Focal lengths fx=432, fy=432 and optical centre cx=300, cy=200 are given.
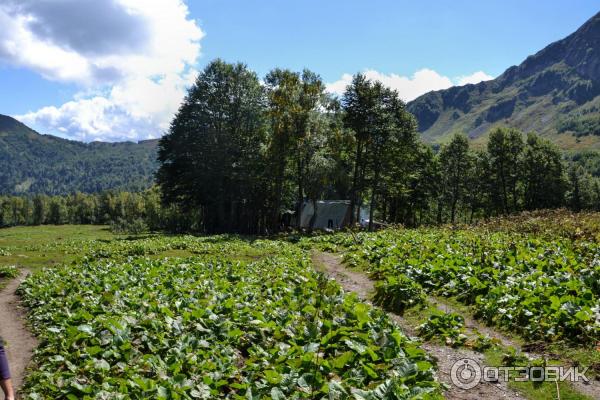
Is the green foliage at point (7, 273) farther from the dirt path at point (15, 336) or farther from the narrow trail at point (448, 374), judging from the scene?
the narrow trail at point (448, 374)

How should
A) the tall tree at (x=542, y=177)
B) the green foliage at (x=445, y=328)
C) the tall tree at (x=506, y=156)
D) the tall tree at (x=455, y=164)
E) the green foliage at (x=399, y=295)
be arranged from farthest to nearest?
the tall tree at (x=455, y=164)
the tall tree at (x=542, y=177)
the tall tree at (x=506, y=156)
the green foliage at (x=399, y=295)
the green foliage at (x=445, y=328)

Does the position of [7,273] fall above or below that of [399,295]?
below

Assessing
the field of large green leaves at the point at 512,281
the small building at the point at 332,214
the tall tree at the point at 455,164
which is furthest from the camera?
the tall tree at the point at 455,164

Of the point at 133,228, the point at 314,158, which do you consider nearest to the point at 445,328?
the point at 314,158

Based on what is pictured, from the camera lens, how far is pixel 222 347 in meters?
9.81

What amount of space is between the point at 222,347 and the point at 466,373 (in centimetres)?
531

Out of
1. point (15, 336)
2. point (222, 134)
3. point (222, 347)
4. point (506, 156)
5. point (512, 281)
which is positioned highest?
point (222, 134)

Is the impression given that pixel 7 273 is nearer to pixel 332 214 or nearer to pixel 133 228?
Result: pixel 332 214

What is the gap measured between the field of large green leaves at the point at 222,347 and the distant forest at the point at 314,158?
41.7 metres

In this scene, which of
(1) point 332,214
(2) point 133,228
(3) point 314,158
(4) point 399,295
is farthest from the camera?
(2) point 133,228

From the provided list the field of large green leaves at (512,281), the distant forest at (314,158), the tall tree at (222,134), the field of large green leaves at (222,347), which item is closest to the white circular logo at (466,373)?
the field of large green leaves at (222,347)

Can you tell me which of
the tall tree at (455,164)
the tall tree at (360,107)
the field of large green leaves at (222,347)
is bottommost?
the field of large green leaves at (222,347)

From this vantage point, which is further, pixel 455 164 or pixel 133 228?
pixel 133 228

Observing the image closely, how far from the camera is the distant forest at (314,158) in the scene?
5531 cm
